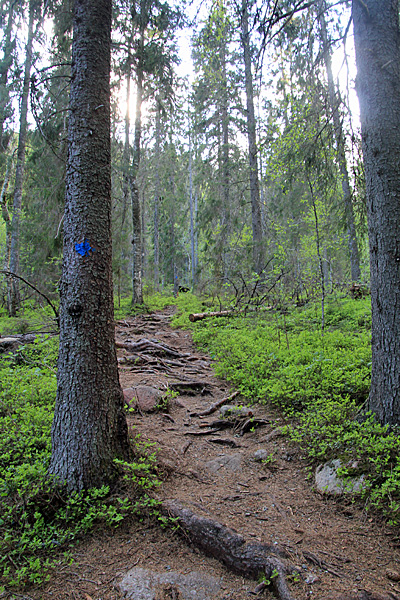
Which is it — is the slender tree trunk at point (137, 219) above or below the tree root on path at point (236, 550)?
above

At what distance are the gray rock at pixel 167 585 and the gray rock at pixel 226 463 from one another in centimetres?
156

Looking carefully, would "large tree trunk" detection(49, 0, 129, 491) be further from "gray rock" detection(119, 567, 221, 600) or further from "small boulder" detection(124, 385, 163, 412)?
"small boulder" detection(124, 385, 163, 412)

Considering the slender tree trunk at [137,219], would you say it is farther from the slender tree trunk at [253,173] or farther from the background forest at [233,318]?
the slender tree trunk at [253,173]

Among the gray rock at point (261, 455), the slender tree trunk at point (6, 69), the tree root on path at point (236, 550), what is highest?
the slender tree trunk at point (6, 69)

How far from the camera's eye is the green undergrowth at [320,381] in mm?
3342

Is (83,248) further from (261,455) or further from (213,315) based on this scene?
(213,315)

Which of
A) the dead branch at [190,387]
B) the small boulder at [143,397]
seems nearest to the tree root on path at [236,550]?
the small boulder at [143,397]

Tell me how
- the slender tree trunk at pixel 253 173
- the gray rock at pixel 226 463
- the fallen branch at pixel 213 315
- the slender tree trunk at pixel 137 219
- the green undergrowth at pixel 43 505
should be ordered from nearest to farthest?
the green undergrowth at pixel 43 505
the gray rock at pixel 226 463
the fallen branch at pixel 213 315
the slender tree trunk at pixel 253 173
the slender tree trunk at pixel 137 219

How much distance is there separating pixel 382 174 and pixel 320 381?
9.98 ft

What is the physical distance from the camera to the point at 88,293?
3.37 metres

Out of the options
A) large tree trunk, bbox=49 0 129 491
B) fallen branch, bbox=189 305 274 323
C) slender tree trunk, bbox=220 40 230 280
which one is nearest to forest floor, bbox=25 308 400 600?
large tree trunk, bbox=49 0 129 491

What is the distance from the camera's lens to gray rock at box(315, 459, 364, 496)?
3336mm

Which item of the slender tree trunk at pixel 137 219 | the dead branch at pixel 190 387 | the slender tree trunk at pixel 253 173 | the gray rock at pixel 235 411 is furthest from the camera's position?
the slender tree trunk at pixel 137 219

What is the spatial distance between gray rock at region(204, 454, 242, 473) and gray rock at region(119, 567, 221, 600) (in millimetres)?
1560
